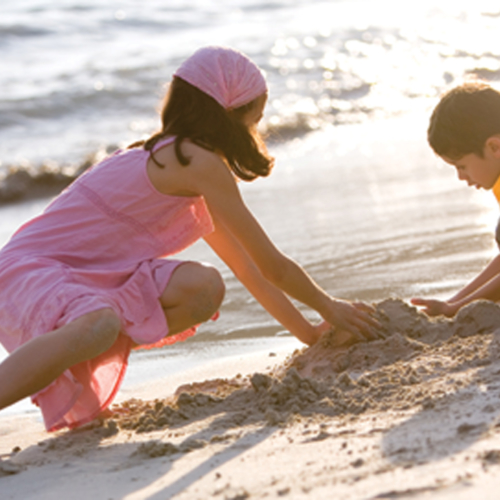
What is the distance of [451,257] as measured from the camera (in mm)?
3896

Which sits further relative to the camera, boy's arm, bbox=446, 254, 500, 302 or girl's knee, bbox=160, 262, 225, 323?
boy's arm, bbox=446, 254, 500, 302

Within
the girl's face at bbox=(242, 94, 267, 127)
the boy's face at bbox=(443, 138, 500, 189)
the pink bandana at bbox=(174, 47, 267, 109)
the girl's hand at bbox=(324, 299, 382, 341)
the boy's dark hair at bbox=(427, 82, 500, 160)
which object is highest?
the pink bandana at bbox=(174, 47, 267, 109)

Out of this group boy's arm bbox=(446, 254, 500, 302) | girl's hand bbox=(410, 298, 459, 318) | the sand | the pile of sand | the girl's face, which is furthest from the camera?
boy's arm bbox=(446, 254, 500, 302)

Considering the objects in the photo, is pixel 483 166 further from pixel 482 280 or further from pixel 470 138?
pixel 482 280

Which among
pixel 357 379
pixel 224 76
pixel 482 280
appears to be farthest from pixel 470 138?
pixel 357 379

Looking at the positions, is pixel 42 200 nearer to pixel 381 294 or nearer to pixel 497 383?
pixel 381 294

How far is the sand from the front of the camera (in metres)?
1.51

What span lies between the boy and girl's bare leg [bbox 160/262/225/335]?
0.76m

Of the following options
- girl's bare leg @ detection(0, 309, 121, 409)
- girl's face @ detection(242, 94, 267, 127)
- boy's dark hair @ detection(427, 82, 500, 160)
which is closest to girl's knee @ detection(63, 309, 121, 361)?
girl's bare leg @ detection(0, 309, 121, 409)

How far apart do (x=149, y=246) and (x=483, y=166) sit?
3.97 ft

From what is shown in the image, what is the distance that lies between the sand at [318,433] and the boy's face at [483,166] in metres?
0.49

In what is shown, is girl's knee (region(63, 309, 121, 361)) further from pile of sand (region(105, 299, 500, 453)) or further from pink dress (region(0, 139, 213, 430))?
pile of sand (region(105, 299, 500, 453))

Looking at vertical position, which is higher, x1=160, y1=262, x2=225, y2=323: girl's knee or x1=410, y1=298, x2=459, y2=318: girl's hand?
x1=160, y1=262, x2=225, y2=323: girl's knee

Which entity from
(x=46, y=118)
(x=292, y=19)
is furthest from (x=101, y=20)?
(x=46, y=118)
